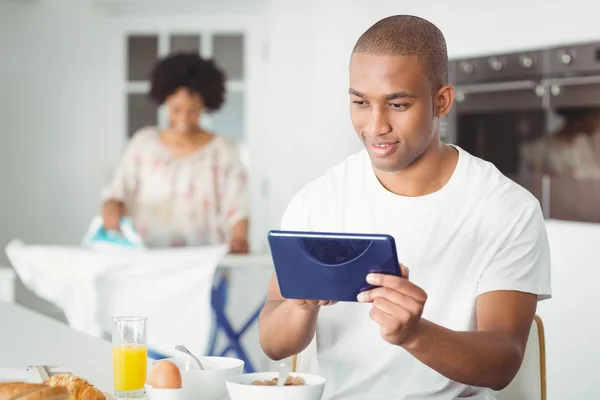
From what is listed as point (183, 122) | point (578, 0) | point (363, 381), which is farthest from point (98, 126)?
point (363, 381)

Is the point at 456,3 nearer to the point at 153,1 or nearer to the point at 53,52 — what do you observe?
the point at 153,1

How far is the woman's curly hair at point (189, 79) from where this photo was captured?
4172 mm

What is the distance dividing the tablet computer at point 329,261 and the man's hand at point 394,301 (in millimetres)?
12

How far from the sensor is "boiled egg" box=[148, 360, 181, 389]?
51.1 inches

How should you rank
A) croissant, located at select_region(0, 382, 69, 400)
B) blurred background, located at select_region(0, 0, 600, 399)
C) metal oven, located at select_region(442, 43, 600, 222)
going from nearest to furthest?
1. croissant, located at select_region(0, 382, 69, 400)
2. metal oven, located at select_region(442, 43, 600, 222)
3. blurred background, located at select_region(0, 0, 600, 399)

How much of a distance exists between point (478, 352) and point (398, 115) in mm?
401

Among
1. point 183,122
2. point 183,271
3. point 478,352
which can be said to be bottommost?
point 183,271

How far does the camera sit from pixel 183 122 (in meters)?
4.06

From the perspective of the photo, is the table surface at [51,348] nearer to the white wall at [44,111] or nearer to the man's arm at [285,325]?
the man's arm at [285,325]

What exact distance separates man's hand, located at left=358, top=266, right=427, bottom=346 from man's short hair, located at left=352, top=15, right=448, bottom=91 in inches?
16.6

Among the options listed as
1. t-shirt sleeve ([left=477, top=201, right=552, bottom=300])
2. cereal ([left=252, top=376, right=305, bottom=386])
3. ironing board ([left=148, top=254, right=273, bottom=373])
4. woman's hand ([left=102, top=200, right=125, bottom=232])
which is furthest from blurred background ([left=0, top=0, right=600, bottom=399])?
cereal ([left=252, top=376, right=305, bottom=386])

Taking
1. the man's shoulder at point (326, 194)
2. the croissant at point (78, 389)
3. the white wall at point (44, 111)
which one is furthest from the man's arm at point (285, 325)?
the white wall at point (44, 111)

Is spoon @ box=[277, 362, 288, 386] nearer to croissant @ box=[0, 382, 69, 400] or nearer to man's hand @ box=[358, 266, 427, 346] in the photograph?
man's hand @ box=[358, 266, 427, 346]

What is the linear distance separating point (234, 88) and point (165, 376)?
181 inches
